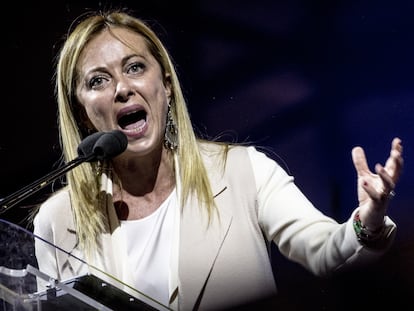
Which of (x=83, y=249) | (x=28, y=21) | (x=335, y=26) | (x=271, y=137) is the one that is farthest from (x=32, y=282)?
(x=28, y=21)

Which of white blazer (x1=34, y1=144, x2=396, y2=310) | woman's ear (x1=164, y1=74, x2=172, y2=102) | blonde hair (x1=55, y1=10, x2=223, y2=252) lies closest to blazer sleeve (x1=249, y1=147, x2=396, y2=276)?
white blazer (x1=34, y1=144, x2=396, y2=310)

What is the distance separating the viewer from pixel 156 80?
67.4 inches

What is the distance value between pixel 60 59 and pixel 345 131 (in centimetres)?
74

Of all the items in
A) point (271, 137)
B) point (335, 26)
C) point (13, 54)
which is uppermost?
point (13, 54)

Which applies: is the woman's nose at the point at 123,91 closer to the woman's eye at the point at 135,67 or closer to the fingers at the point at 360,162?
the woman's eye at the point at 135,67

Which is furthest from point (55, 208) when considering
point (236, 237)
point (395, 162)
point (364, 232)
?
point (395, 162)

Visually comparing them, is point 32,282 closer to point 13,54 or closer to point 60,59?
point 60,59

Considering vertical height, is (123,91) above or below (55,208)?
above

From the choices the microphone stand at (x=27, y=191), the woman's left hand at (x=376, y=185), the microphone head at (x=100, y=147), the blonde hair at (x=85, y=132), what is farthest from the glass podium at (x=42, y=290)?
the blonde hair at (x=85, y=132)

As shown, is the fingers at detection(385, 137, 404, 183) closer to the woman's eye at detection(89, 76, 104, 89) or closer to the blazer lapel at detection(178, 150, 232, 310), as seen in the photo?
the blazer lapel at detection(178, 150, 232, 310)

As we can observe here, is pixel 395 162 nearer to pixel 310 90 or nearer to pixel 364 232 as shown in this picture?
pixel 364 232

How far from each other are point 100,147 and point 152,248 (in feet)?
1.60

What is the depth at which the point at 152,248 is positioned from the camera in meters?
1.69

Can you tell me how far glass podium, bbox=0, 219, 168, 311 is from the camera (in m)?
0.99
